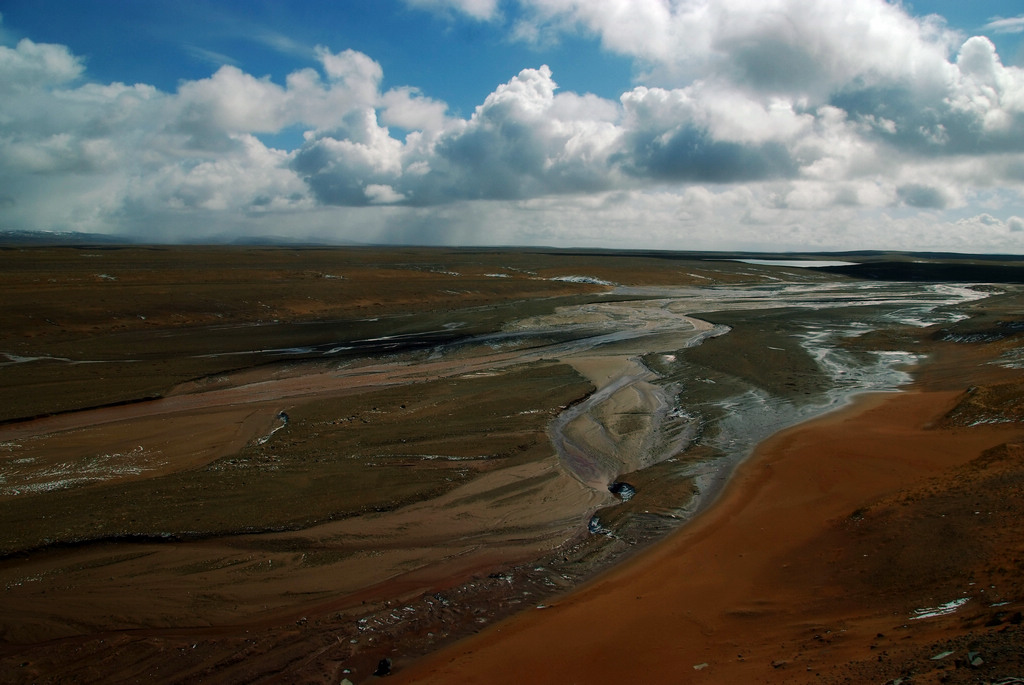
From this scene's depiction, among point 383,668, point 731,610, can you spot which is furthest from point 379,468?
point 731,610

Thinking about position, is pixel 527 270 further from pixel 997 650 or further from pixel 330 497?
pixel 997 650

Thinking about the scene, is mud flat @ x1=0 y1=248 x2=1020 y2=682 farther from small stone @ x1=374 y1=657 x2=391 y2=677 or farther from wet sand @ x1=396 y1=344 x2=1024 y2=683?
small stone @ x1=374 y1=657 x2=391 y2=677

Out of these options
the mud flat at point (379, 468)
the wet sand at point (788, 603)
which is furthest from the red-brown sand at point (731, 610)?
the mud flat at point (379, 468)

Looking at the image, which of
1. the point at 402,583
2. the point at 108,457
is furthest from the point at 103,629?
the point at 108,457

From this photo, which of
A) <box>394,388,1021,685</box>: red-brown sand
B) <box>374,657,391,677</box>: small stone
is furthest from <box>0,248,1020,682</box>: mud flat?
<box>374,657,391,677</box>: small stone

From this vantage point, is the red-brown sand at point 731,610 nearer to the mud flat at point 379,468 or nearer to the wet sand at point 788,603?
the wet sand at point 788,603

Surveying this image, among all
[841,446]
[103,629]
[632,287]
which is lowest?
[103,629]

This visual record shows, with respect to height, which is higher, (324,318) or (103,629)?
(324,318)
